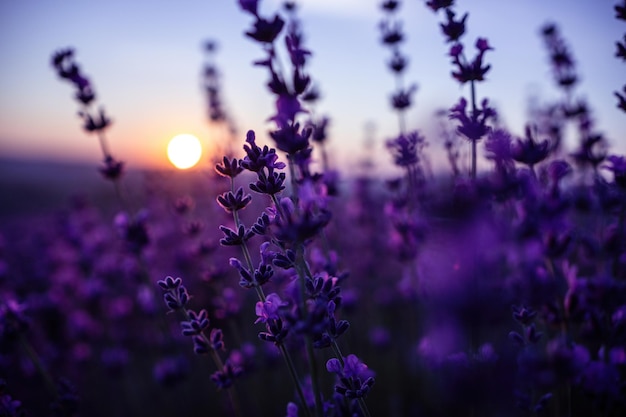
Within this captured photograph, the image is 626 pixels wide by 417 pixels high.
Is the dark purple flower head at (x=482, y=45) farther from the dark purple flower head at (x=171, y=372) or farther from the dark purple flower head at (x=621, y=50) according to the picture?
the dark purple flower head at (x=171, y=372)

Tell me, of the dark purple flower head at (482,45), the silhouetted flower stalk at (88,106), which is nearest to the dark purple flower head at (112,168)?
the silhouetted flower stalk at (88,106)

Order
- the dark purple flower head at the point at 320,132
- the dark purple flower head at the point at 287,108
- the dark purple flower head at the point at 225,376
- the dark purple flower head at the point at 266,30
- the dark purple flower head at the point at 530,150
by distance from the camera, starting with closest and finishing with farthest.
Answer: the dark purple flower head at the point at 287,108, the dark purple flower head at the point at 266,30, the dark purple flower head at the point at 530,150, the dark purple flower head at the point at 225,376, the dark purple flower head at the point at 320,132

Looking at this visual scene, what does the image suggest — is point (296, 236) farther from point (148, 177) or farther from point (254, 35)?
point (148, 177)

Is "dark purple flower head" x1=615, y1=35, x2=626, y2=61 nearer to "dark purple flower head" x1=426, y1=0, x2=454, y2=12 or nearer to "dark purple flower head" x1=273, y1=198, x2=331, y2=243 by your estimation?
"dark purple flower head" x1=426, y1=0, x2=454, y2=12

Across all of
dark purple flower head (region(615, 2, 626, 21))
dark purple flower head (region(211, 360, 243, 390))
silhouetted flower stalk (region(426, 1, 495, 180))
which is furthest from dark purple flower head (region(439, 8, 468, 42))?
dark purple flower head (region(211, 360, 243, 390))

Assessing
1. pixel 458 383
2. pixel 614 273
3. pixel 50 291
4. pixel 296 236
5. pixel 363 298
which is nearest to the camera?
pixel 296 236

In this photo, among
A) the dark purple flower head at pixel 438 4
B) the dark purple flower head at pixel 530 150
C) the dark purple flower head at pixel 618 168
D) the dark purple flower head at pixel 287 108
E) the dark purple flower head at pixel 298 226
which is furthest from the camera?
the dark purple flower head at pixel 438 4

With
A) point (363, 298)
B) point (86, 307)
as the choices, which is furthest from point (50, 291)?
point (363, 298)
